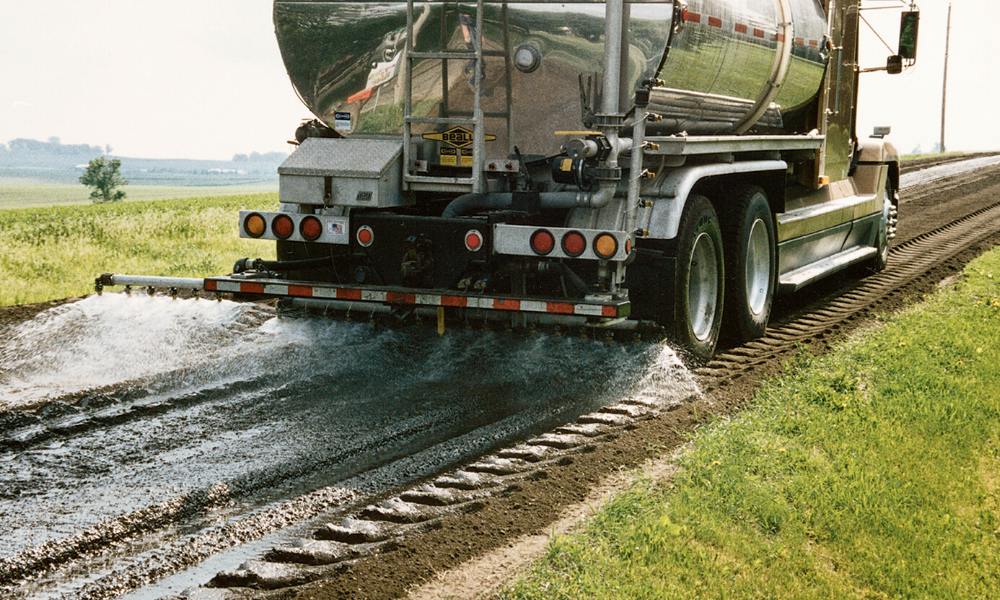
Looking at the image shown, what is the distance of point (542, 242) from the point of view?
6379 millimetres

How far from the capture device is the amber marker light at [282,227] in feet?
22.4

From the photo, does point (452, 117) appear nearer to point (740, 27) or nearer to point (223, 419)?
point (740, 27)

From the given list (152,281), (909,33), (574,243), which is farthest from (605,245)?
(909,33)

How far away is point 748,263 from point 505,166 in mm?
2733

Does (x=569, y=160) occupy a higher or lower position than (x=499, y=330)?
higher

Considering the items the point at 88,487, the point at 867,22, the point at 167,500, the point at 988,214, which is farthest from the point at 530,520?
the point at 988,214

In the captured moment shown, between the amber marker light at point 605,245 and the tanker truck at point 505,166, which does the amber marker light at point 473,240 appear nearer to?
the tanker truck at point 505,166

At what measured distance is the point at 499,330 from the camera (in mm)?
6902

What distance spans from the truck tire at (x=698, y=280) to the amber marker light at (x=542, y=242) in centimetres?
101

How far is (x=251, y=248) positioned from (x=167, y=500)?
10.2 metres

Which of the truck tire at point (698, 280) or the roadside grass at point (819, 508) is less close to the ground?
the truck tire at point (698, 280)

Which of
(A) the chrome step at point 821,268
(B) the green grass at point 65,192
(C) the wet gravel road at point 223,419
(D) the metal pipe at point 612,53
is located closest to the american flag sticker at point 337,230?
(C) the wet gravel road at point 223,419

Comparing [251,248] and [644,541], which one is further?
[251,248]

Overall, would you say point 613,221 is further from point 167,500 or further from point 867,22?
point 867,22
